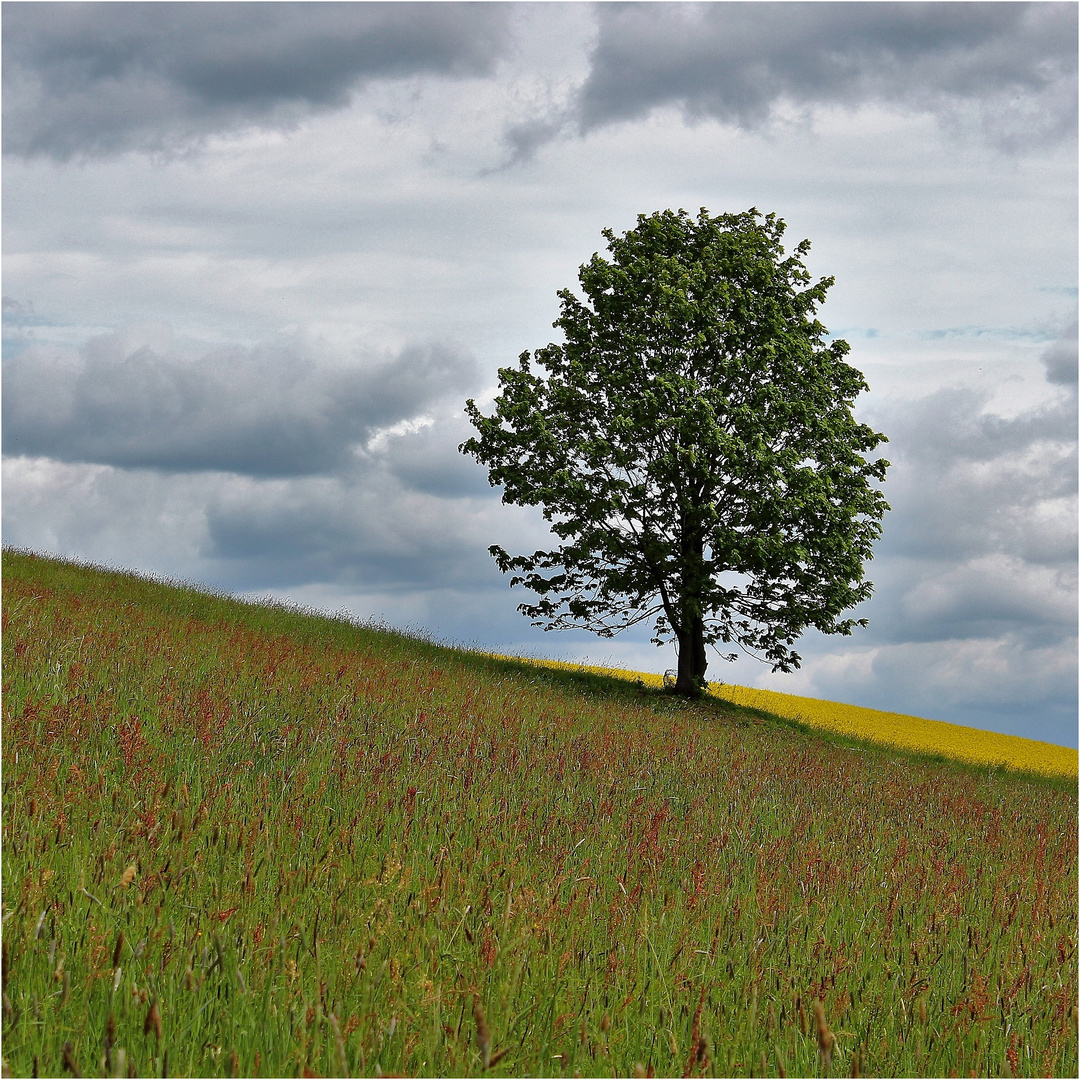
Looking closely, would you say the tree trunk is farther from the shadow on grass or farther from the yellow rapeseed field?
the yellow rapeseed field

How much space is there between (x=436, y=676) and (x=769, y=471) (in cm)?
850

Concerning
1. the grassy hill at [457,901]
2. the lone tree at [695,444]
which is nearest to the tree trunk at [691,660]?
the lone tree at [695,444]

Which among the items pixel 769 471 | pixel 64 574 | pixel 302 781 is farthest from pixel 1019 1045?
pixel 64 574

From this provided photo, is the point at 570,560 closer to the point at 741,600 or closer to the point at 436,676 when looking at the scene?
the point at 741,600

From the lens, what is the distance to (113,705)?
25.3 feet

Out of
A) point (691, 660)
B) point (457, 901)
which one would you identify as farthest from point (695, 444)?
point (457, 901)

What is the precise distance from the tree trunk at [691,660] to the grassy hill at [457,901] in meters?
10.4

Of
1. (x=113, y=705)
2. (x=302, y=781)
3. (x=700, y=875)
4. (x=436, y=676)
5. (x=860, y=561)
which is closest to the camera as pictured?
(x=700, y=875)

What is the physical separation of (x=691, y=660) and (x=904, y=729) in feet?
43.8

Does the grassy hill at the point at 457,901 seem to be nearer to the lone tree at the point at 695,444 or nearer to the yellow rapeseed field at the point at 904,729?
the lone tree at the point at 695,444

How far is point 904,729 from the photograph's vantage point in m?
30.6

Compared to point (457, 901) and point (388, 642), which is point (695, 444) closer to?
point (388, 642)

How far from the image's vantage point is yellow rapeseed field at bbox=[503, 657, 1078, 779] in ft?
87.0

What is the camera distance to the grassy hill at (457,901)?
3176 mm
